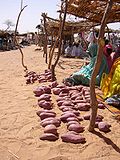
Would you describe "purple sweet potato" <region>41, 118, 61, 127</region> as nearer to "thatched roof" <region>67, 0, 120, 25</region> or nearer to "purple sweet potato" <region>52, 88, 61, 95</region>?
"purple sweet potato" <region>52, 88, 61, 95</region>

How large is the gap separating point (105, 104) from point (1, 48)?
29.7 meters

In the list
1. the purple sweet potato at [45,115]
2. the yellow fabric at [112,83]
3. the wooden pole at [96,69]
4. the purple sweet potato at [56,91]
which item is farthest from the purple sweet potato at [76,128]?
the purple sweet potato at [56,91]

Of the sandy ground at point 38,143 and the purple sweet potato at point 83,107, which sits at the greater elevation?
the purple sweet potato at point 83,107

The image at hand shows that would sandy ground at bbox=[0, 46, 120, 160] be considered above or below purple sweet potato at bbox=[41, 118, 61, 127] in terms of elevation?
below

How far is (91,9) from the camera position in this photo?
877 centimetres

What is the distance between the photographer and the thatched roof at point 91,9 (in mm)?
8250

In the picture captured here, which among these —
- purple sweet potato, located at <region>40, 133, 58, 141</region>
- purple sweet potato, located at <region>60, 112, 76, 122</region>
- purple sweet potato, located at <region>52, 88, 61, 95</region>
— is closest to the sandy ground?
purple sweet potato, located at <region>40, 133, 58, 141</region>

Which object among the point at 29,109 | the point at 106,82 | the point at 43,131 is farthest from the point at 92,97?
the point at 106,82

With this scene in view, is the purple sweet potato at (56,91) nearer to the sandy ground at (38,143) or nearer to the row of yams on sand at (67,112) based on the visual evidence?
the row of yams on sand at (67,112)

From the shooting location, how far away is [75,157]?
3.39 metres

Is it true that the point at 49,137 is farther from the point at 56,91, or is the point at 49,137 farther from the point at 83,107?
the point at 56,91

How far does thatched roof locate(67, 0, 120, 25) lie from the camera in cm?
825

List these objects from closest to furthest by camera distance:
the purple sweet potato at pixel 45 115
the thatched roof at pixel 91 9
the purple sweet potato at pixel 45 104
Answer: the purple sweet potato at pixel 45 115
the purple sweet potato at pixel 45 104
the thatched roof at pixel 91 9

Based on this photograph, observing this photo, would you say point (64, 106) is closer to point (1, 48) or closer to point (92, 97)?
point (92, 97)
